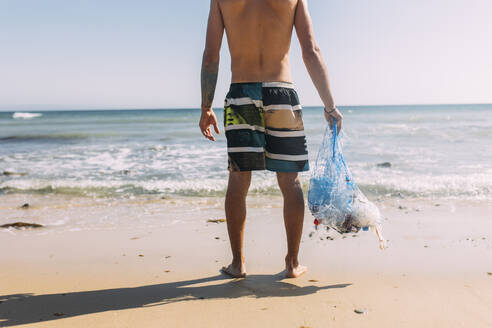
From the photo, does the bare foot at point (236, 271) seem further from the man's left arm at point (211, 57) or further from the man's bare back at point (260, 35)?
the man's bare back at point (260, 35)

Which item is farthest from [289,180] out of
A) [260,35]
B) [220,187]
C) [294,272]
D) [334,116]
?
[220,187]

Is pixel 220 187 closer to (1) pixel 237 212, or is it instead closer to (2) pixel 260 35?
(1) pixel 237 212

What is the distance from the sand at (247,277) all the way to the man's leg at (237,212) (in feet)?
0.35

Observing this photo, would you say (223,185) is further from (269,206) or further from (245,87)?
(245,87)

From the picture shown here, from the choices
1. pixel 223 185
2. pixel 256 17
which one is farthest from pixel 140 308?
pixel 223 185

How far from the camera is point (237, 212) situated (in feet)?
9.00

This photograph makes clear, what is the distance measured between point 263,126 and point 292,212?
60 centimetres

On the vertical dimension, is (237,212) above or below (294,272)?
above

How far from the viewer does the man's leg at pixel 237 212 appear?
2725mm

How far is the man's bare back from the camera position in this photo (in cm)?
257

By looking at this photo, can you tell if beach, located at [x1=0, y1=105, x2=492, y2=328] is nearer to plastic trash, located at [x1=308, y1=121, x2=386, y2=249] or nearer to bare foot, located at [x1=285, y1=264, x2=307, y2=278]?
bare foot, located at [x1=285, y1=264, x2=307, y2=278]

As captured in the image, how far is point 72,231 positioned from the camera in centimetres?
390

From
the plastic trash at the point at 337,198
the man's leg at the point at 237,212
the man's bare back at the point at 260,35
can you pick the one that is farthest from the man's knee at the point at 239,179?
the man's bare back at the point at 260,35

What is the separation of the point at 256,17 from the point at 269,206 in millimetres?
2705
